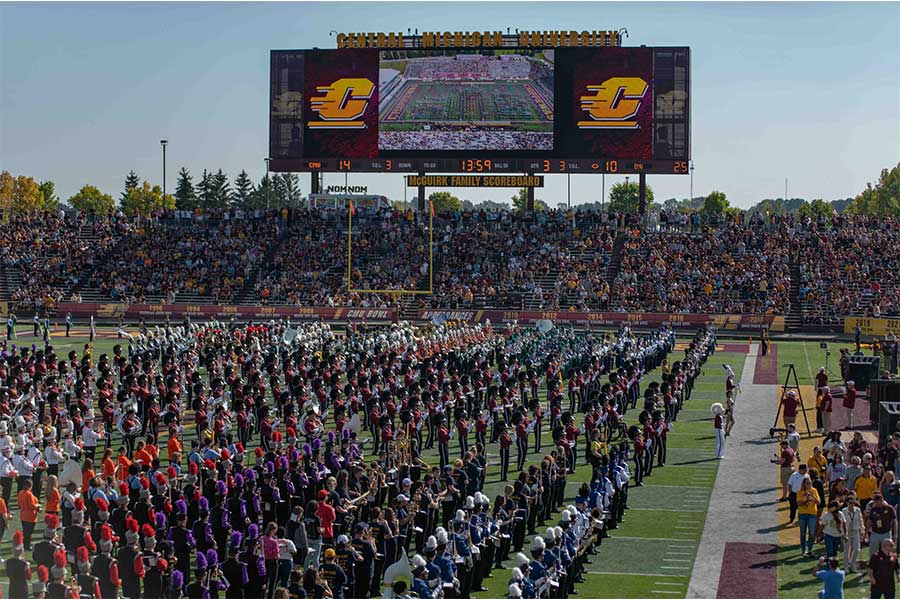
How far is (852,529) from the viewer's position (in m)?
16.3

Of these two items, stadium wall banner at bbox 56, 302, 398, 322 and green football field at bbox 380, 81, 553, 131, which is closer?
stadium wall banner at bbox 56, 302, 398, 322

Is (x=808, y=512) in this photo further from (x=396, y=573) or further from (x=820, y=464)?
(x=396, y=573)

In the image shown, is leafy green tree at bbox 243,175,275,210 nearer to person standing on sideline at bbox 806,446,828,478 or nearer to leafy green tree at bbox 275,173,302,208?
leafy green tree at bbox 275,173,302,208

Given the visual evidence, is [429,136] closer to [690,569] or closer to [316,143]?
[316,143]

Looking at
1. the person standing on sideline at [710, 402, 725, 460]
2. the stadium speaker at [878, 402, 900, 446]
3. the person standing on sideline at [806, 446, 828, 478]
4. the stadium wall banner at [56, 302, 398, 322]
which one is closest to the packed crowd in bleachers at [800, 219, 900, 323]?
the stadium wall banner at [56, 302, 398, 322]

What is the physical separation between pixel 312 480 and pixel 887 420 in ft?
34.6

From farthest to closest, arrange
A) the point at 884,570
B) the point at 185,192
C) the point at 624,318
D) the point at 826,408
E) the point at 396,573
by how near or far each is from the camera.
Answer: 1. the point at 185,192
2. the point at 624,318
3. the point at 826,408
4. the point at 884,570
5. the point at 396,573

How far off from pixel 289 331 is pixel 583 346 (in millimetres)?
8307

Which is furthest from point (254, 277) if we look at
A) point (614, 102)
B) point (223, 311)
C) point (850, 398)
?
point (850, 398)

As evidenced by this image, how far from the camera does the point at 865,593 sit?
15656 millimetres

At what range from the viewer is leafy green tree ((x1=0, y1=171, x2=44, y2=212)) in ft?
415

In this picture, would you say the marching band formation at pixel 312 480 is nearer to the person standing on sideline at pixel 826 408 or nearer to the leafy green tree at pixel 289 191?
the person standing on sideline at pixel 826 408

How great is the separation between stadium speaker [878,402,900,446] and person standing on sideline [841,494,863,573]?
5345 millimetres

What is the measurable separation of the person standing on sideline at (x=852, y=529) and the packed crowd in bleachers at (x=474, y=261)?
111ft
